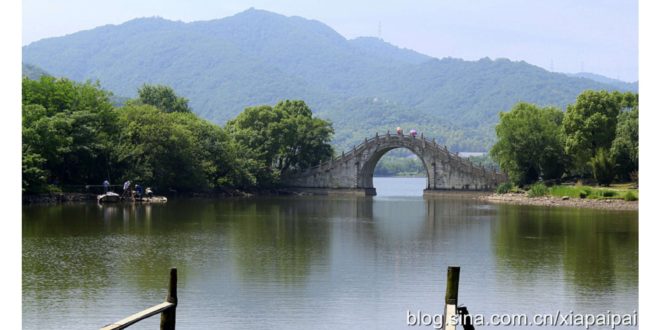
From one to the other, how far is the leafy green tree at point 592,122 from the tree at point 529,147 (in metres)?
3.98

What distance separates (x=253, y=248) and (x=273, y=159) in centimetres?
5606

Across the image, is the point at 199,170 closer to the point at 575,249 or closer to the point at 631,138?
the point at 631,138

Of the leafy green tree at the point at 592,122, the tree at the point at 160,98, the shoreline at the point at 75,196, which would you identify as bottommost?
the shoreline at the point at 75,196

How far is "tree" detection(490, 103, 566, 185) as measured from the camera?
7794cm

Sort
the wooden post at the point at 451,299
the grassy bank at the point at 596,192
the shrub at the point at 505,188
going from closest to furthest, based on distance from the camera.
A: the wooden post at the point at 451,299
the grassy bank at the point at 596,192
the shrub at the point at 505,188

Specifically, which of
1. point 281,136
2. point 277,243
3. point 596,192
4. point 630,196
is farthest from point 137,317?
point 281,136

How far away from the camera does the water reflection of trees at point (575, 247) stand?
28.2 metres

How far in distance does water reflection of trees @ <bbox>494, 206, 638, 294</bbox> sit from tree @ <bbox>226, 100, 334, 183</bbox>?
35.5m

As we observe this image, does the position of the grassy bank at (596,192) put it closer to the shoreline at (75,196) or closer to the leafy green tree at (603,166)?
the leafy green tree at (603,166)

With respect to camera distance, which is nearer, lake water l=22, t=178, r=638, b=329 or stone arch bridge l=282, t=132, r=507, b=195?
lake water l=22, t=178, r=638, b=329

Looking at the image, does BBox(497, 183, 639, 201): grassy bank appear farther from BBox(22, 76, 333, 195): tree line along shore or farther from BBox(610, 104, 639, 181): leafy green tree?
BBox(22, 76, 333, 195): tree line along shore

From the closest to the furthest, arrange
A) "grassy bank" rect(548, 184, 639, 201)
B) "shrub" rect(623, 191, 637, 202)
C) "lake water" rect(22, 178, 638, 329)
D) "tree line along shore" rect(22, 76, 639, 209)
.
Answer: "lake water" rect(22, 178, 638, 329)
"shrub" rect(623, 191, 637, 202)
"tree line along shore" rect(22, 76, 639, 209)
"grassy bank" rect(548, 184, 639, 201)

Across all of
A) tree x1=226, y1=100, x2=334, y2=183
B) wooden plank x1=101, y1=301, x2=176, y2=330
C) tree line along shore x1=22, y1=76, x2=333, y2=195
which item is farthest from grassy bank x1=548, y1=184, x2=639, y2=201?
wooden plank x1=101, y1=301, x2=176, y2=330

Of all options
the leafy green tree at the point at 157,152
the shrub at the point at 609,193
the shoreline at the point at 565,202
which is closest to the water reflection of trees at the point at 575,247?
the shoreline at the point at 565,202
